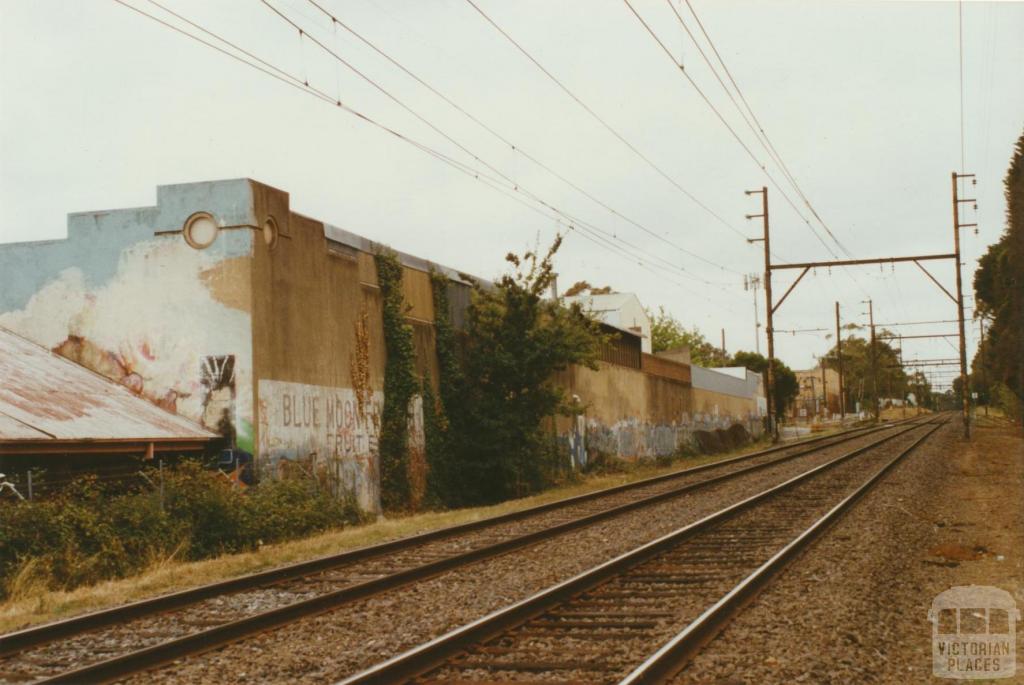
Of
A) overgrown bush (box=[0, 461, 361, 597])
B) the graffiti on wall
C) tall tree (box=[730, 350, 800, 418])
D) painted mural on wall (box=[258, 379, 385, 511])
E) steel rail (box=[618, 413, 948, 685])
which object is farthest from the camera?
tall tree (box=[730, 350, 800, 418])

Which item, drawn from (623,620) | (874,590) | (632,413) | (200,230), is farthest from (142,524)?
(632,413)

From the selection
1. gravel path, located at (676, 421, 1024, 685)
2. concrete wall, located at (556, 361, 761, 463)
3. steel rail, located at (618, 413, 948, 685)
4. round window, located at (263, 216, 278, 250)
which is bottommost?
gravel path, located at (676, 421, 1024, 685)

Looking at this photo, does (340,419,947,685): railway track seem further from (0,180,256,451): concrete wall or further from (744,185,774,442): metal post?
(744,185,774,442): metal post

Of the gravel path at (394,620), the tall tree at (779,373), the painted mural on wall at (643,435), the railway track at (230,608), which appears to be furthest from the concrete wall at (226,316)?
the tall tree at (779,373)

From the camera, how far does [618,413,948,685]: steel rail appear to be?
693 centimetres

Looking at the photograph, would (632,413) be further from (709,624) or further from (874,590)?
(709,624)

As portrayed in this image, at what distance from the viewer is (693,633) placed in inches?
314

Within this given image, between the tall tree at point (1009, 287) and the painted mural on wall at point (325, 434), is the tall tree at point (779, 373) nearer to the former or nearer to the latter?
the tall tree at point (1009, 287)

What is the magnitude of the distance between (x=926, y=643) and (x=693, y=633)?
73.4 inches

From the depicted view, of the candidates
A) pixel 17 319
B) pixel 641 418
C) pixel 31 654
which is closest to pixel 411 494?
pixel 17 319

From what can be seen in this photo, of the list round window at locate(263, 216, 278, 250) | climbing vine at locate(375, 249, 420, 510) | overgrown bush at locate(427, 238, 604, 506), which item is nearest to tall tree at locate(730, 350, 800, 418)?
overgrown bush at locate(427, 238, 604, 506)

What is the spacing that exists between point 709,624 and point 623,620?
0.85 meters

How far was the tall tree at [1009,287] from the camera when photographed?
4247 cm

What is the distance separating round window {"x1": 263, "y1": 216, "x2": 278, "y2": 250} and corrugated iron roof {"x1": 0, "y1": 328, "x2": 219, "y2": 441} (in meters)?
3.73
